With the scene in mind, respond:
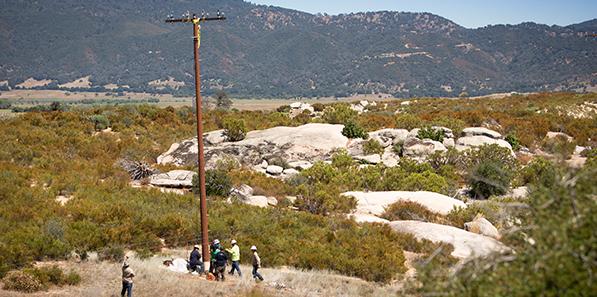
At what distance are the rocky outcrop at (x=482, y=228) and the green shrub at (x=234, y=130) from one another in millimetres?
19231

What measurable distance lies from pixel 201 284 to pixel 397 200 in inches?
517

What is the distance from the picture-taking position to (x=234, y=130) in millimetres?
36781

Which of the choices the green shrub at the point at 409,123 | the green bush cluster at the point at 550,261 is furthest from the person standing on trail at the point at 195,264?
the green shrub at the point at 409,123

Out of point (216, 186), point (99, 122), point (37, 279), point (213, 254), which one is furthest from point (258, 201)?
point (99, 122)

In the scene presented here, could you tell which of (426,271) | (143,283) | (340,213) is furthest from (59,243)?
(426,271)

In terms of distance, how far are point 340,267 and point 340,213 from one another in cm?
707

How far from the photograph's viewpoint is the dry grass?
541 inches

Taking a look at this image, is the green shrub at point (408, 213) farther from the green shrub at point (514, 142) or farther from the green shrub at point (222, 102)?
the green shrub at point (222, 102)

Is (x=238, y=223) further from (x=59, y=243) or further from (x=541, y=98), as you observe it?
(x=541, y=98)

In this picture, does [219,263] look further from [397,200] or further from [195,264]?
[397,200]

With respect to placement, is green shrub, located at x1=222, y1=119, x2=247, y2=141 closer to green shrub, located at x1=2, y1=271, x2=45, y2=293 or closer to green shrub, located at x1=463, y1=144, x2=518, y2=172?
green shrub, located at x1=463, y1=144, x2=518, y2=172

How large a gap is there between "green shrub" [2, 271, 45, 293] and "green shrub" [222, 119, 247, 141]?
920 inches

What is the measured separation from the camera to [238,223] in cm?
2075

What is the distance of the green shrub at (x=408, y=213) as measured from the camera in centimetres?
2358
